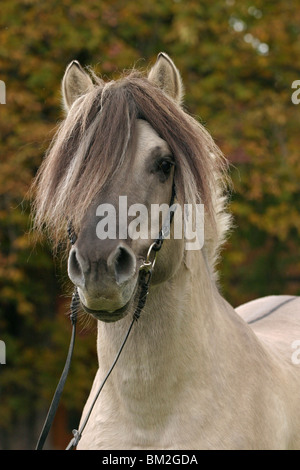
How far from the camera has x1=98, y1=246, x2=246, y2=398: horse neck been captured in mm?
3266

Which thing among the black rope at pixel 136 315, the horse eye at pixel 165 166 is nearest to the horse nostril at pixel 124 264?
the black rope at pixel 136 315

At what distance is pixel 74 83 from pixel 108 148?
2.36ft

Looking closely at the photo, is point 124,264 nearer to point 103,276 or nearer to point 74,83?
point 103,276

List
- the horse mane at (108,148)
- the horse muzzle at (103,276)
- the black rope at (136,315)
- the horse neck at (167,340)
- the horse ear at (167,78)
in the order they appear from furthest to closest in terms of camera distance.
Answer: the horse ear at (167,78) → the horse neck at (167,340) → the black rope at (136,315) → the horse mane at (108,148) → the horse muzzle at (103,276)

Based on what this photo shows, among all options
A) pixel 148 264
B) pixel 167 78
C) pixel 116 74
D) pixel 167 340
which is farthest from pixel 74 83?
pixel 116 74

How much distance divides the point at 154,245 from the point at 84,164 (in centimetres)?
44

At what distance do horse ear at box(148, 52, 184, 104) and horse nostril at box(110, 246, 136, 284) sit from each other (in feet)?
3.32

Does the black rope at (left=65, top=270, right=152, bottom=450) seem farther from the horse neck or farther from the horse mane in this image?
the horse mane

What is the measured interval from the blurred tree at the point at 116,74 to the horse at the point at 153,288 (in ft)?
21.6

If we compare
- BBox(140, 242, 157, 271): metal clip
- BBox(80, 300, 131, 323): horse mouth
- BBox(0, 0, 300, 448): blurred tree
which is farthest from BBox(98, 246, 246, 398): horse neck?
BBox(0, 0, 300, 448): blurred tree

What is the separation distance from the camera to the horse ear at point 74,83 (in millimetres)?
3549

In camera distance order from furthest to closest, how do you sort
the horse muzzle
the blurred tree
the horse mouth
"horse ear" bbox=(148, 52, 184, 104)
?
the blurred tree
"horse ear" bbox=(148, 52, 184, 104)
the horse mouth
the horse muzzle

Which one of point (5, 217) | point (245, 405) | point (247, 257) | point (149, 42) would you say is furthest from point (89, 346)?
point (245, 405)

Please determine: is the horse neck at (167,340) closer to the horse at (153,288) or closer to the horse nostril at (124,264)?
the horse at (153,288)
